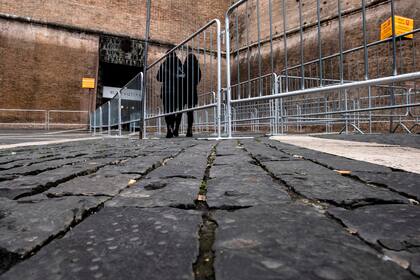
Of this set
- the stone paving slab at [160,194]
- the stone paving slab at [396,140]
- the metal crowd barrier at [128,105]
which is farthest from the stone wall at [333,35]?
the stone paving slab at [160,194]

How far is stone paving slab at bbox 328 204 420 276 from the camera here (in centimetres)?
57

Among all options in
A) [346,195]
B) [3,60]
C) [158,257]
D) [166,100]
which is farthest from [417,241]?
[3,60]

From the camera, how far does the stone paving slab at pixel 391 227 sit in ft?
1.86

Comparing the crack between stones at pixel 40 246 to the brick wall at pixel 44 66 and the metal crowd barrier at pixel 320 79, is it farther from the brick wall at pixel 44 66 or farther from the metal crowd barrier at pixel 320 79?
the brick wall at pixel 44 66

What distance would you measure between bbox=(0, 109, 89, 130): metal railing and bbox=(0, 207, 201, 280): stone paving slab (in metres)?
15.3

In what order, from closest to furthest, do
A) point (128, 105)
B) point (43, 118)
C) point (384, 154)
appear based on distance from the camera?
point (384, 154) → point (128, 105) → point (43, 118)

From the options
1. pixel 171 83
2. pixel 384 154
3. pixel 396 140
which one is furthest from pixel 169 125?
pixel 384 154

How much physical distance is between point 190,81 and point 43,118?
37.0 feet

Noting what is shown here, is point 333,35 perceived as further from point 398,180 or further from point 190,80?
point 398,180

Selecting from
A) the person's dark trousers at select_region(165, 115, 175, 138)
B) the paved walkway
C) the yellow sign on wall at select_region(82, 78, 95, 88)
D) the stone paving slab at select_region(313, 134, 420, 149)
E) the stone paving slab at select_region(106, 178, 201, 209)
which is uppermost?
the yellow sign on wall at select_region(82, 78, 95, 88)

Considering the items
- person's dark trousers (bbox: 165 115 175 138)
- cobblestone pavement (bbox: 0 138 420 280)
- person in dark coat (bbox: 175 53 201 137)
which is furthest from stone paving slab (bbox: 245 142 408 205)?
person's dark trousers (bbox: 165 115 175 138)

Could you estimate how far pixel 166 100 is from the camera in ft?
19.1

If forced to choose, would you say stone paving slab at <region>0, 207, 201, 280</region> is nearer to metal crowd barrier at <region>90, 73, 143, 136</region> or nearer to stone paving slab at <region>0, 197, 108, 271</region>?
stone paving slab at <region>0, 197, 108, 271</region>

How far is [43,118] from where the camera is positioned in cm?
1421
